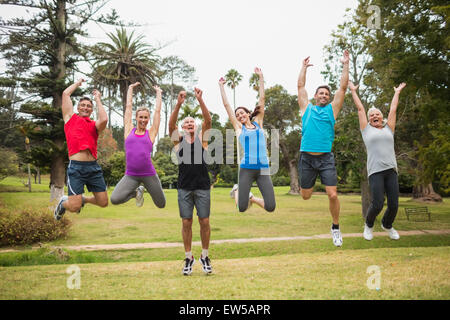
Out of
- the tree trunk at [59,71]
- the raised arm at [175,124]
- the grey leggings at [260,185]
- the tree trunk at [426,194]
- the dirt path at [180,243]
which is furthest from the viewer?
the tree trunk at [426,194]

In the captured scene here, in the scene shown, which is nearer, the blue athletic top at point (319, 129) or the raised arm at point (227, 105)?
the blue athletic top at point (319, 129)

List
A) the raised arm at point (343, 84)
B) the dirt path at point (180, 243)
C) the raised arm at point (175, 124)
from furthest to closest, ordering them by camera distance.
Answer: the dirt path at point (180, 243) < the raised arm at point (343, 84) < the raised arm at point (175, 124)

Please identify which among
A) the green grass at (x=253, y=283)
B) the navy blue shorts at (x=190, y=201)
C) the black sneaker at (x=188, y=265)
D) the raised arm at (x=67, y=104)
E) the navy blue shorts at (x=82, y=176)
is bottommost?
the green grass at (x=253, y=283)

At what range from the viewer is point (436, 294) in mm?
6973

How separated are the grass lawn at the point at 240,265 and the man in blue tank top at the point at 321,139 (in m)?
2.08

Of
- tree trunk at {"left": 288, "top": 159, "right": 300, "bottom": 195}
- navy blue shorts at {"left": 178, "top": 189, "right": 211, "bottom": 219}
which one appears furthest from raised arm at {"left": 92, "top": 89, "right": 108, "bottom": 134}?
tree trunk at {"left": 288, "top": 159, "right": 300, "bottom": 195}

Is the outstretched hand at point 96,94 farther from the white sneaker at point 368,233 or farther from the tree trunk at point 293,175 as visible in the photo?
the tree trunk at point 293,175

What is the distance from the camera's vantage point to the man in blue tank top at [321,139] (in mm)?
6633

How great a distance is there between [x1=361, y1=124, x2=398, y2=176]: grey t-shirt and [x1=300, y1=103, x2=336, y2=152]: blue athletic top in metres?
0.79

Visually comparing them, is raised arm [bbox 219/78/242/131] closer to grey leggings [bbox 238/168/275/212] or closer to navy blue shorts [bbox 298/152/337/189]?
grey leggings [bbox 238/168/275/212]

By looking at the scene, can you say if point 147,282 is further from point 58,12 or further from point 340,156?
point 58,12

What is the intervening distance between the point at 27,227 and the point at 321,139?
604 inches

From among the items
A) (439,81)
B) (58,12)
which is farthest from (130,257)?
(439,81)

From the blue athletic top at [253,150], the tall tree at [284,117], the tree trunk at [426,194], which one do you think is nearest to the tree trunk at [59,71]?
the blue athletic top at [253,150]
